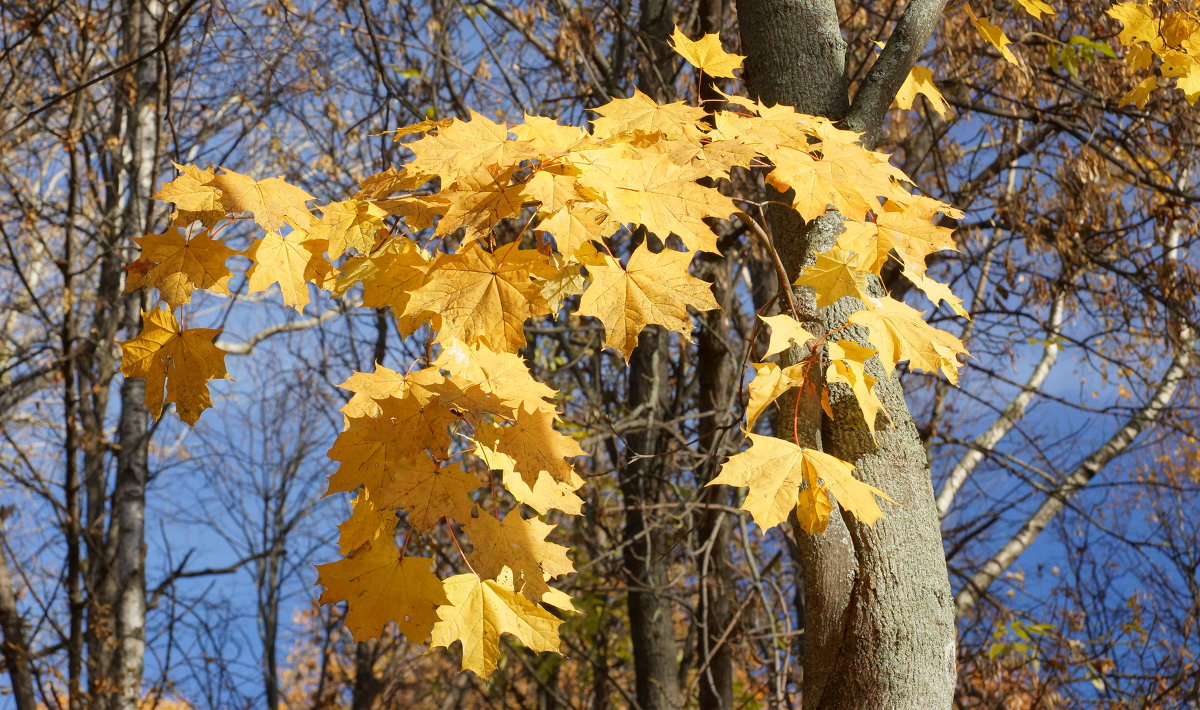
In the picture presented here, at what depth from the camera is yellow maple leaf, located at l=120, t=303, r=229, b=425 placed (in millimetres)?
1629

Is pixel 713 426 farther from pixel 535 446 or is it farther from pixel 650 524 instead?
pixel 535 446

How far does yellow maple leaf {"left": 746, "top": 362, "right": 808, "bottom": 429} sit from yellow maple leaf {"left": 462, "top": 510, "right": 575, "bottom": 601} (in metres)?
0.37

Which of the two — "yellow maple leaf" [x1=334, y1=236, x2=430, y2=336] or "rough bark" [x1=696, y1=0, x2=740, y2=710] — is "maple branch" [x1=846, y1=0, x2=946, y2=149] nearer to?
"yellow maple leaf" [x1=334, y1=236, x2=430, y2=336]

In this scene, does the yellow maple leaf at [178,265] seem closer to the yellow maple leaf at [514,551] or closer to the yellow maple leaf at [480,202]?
the yellow maple leaf at [480,202]

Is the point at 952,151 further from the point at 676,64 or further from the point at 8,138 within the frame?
the point at 8,138

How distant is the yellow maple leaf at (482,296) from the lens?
1.36 m

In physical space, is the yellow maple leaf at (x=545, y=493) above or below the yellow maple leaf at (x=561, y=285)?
below

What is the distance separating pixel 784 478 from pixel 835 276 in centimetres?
38

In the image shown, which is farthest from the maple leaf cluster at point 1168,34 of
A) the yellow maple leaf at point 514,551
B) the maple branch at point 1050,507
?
the maple branch at point 1050,507

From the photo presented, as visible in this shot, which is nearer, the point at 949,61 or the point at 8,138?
the point at 949,61

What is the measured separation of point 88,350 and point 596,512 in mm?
2796

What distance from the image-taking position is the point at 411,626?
146 centimetres

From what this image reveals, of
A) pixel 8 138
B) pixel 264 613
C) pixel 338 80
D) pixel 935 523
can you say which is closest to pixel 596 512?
pixel 935 523

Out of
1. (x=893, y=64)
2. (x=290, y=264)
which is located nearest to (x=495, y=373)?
(x=290, y=264)
